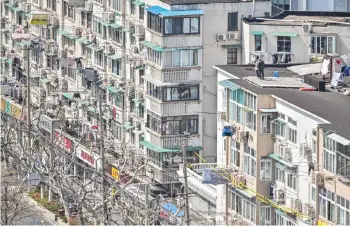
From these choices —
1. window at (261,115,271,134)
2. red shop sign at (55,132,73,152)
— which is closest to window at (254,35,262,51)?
window at (261,115,271,134)

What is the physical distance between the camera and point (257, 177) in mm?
67312

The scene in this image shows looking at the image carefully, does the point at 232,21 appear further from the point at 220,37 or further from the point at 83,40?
the point at 83,40

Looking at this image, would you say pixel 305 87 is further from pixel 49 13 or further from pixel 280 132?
pixel 49 13

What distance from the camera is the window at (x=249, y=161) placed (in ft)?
222

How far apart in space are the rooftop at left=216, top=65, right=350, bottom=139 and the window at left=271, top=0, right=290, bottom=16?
11.3 meters

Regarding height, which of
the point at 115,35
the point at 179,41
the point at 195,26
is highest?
the point at 195,26

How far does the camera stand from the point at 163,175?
260 ft

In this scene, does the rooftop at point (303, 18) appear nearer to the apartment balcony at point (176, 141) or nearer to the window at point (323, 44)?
the window at point (323, 44)

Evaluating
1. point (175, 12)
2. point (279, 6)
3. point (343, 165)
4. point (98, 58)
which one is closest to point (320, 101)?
point (343, 165)

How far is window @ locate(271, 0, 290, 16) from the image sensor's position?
3209 inches

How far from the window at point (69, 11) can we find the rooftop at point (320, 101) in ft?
76.0

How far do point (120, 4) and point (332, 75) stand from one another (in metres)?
17.8

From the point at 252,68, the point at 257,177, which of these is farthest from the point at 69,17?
the point at 257,177

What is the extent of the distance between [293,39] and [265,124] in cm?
1111
